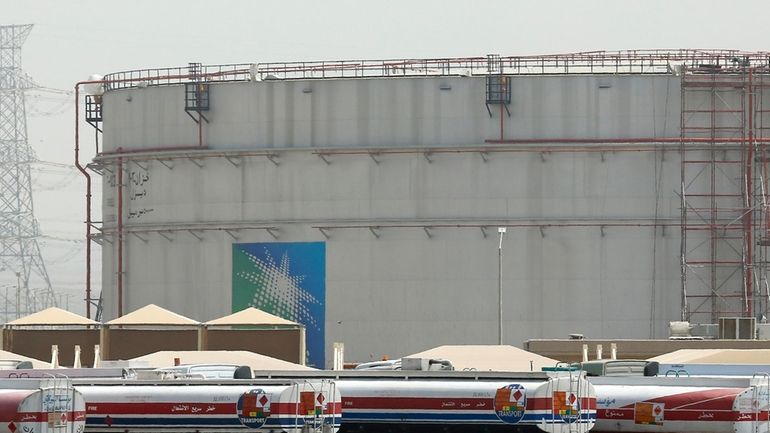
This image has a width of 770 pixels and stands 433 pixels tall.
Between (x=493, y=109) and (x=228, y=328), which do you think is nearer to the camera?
(x=228, y=328)

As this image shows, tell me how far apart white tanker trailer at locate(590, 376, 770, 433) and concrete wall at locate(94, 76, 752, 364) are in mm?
34404

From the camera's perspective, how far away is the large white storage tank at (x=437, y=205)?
7900 centimetres

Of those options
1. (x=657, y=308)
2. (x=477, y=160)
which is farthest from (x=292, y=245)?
(x=657, y=308)

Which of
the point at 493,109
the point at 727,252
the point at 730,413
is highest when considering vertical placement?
the point at 493,109

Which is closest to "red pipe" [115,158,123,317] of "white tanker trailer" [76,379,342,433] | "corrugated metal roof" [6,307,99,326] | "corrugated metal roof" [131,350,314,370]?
"corrugated metal roof" [6,307,99,326]

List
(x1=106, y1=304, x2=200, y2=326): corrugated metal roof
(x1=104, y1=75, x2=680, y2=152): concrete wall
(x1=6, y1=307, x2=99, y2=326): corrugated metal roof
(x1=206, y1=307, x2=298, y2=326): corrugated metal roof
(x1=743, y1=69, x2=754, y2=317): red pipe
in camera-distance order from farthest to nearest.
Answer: (x1=104, y1=75, x2=680, y2=152): concrete wall, (x1=743, y1=69, x2=754, y2=317): red pipe, (x1=6, y1=307, x2=99, y2=326): corrugated metal roof, (x1=106, y1=304, x2=200, y2=326): corrugated metal roof, (x1=206, y1=307, x2=298, y2=326): corrugated metal roof

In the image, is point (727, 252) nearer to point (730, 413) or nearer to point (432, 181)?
point (432, 181)

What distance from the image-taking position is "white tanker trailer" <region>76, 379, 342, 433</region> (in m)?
40.6

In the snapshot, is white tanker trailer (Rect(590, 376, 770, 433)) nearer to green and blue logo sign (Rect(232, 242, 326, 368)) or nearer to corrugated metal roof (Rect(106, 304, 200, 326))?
corrugated metal roof (Rect(106, 304, 200, 326))

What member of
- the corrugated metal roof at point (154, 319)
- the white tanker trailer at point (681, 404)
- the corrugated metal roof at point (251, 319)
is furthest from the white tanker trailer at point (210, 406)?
the corrugated metal roof at point (154, 319)

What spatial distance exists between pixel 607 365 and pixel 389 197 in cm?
3072

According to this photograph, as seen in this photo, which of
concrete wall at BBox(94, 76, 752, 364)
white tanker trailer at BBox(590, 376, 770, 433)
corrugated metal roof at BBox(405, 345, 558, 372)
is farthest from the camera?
concrete wall at BBox(94, 76, 752, 364)

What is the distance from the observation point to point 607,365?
50.5 metres

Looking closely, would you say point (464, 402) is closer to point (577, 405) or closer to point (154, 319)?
point (577, 405)
